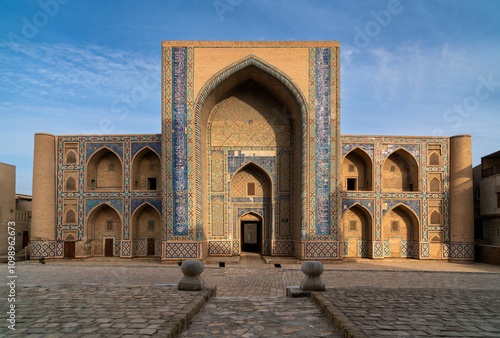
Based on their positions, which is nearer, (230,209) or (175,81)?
(175,81)

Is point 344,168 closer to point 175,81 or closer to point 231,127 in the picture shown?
point 231,127

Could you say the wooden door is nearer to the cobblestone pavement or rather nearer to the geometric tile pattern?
the cobblestone pavement

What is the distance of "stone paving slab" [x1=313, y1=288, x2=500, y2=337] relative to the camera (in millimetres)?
4602

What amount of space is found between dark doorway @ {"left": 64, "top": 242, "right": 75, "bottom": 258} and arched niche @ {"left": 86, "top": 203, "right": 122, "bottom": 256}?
0.85 meters

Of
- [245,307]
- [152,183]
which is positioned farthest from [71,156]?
[245,307]

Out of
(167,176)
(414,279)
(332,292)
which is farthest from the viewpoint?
(167,176)

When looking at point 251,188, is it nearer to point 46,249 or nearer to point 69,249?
point 69,249

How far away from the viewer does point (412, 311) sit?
5.65 meters

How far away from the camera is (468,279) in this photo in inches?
456

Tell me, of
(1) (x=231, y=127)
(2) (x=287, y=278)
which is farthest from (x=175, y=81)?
(2) (x=287, y=278)

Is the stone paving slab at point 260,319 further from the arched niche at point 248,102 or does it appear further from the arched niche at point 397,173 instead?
the arched niche at point 397,173

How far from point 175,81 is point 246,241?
1663 cm

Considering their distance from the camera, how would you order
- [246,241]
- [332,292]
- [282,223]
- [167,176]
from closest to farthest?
[332,292] < [167,176] < [282,223] < [246,241]

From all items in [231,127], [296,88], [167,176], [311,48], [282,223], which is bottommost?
[282,223]
